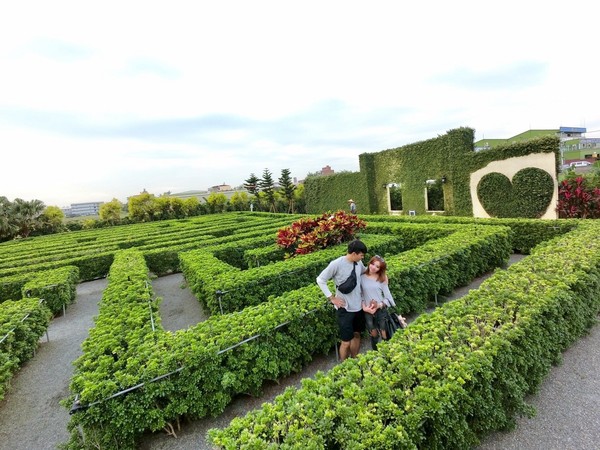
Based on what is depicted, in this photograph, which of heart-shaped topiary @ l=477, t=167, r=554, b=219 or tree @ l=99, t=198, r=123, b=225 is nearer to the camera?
heart-shaped topiary @ l=477, t=167, r=554, b=219

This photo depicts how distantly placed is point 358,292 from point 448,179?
587 inches

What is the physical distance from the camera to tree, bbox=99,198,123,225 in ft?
102

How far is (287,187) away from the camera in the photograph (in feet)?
115

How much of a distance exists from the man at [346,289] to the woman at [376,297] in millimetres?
97

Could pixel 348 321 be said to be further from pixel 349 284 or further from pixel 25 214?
pixel 25 214

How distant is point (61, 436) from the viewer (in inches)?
134

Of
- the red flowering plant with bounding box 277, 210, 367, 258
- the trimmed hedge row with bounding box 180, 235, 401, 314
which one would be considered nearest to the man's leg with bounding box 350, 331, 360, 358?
the trimmed hedge row with bounding box 180, 235, 401, 314

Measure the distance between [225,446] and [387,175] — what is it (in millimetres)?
20122

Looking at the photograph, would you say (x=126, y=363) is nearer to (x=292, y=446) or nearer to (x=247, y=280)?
(x=292, y=446)

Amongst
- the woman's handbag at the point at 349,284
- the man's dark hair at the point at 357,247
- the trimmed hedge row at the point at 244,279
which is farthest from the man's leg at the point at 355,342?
the trimmed hedge row at the point at 244,279

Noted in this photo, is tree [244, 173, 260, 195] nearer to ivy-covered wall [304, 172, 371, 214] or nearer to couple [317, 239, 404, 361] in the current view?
ivy-covered wall [304, 172, 371, 214]

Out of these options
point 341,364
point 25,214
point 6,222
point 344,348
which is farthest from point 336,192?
point 25,214

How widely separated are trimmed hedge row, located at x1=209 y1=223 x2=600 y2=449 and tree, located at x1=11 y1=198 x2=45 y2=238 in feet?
106

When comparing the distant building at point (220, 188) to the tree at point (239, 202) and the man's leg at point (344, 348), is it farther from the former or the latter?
the man's leg at point (344, 348)
